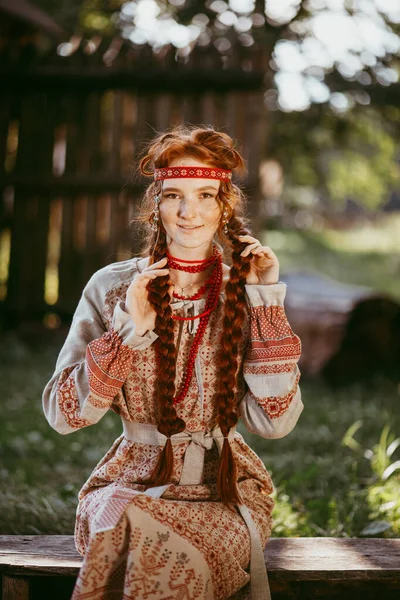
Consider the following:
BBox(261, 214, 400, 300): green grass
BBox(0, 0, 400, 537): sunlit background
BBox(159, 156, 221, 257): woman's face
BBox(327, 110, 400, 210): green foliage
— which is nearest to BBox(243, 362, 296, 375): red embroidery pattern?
BBox(159, 156, 221, 257): woman's face

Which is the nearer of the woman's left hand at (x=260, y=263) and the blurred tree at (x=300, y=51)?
the woman's left hand at (x=260, y=263)

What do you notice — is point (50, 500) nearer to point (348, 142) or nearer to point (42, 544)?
point (42, 544)

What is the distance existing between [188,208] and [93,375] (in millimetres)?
632

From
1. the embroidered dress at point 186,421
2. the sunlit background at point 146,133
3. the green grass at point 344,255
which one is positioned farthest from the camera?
the green grass at point 344,255

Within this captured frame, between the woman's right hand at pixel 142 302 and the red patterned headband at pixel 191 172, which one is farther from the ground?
the red patterned headband at pixel 191 172

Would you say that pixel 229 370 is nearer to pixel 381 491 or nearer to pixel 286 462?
pixel 381 491

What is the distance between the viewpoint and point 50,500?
12.5ft

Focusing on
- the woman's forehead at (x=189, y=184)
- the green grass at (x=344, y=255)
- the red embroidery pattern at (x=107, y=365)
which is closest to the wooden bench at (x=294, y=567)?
the red embroidery pattern at (x=107, y=365)

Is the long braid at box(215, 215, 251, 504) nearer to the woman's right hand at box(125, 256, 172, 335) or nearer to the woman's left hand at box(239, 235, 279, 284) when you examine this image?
the woman's left hand at box(239, 235, 279, 284)

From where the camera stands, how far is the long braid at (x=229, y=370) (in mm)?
2693

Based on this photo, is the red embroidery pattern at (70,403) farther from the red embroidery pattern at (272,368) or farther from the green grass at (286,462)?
the green grass at (286,462)

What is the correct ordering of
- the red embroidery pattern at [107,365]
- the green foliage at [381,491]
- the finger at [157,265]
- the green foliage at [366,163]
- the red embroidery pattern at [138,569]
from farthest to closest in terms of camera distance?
the green foliage at [366,163] → the green foliage at [381,491] → the finger at [157,265] → the red embroidery pattern at [107,365] → the red embroidery pattern at [138,569]

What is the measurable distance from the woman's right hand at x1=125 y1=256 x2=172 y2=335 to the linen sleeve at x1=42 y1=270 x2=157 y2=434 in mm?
22

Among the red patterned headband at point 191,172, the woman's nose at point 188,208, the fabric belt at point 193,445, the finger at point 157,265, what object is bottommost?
the fabric belt at point 193,445
